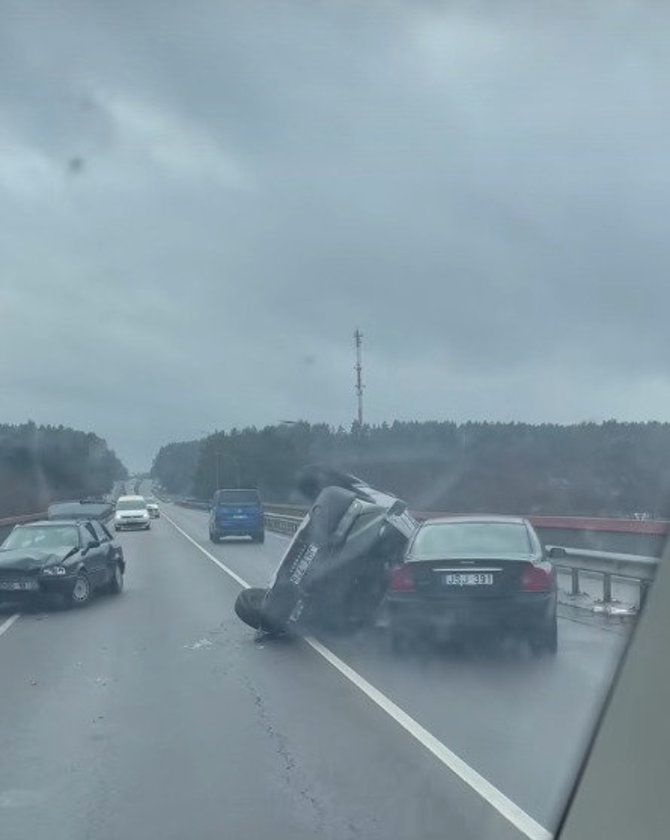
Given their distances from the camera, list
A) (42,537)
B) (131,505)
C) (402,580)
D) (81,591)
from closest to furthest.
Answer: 1. (402,580)
2. (81,591)
3. (42,537)
4. (131,505)

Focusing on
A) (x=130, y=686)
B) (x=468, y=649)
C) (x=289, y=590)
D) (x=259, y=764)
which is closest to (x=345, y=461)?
(x=289, y=590)

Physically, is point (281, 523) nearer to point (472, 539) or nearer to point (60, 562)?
point (60, 562)

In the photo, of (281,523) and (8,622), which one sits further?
(281,523)

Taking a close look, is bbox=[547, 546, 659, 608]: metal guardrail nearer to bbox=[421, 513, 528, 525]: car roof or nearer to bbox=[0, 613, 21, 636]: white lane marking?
bbox=[421, 513, 528, 525]: car roof

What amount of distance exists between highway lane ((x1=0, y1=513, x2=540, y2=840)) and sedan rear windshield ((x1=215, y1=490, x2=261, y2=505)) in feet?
92.3

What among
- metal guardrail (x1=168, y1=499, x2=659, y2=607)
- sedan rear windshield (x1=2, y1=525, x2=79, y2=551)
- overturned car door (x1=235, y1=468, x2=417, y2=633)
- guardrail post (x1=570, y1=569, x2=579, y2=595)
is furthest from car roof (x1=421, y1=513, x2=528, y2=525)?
sedan rear windshield (x1=2, y1=525, x2=79, y2=551)

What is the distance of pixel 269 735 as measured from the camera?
32.9ft

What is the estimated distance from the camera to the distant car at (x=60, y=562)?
20.2 meters

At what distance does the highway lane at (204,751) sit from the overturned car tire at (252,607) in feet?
0.92

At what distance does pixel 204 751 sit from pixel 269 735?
28.8 inches

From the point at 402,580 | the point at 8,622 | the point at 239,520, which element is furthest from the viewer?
the point at 239,520

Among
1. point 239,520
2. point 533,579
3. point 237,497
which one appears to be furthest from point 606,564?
point 237,497

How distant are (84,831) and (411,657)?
24.6 feet

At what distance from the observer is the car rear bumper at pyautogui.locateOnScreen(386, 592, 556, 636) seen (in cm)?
1370
